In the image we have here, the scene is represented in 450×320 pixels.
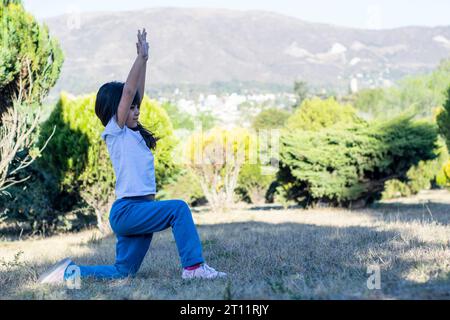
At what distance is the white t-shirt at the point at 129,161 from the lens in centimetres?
462

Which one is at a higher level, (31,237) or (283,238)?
(283,238)

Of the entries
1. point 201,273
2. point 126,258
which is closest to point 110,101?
point 126,258

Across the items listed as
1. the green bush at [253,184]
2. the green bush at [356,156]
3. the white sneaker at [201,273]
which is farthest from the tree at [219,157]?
the white sneaker at [201,273]

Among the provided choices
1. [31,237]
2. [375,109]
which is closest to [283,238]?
[31,237]

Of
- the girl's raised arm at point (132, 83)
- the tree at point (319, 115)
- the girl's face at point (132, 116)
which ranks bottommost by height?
the tree at point (319, 115)

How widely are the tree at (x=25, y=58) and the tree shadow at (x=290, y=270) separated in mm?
3894

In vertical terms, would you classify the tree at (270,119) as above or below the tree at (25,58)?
below

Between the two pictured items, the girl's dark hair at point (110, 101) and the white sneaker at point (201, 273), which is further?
the girl's dark hair at point (110, 101)

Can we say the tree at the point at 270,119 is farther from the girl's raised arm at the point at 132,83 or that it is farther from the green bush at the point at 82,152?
the girl's raised arm at the point at 132,83

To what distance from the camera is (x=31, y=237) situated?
12555 mm

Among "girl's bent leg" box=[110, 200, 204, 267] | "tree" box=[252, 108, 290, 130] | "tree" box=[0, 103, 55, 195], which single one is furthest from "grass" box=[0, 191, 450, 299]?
"tree" box=[252, 108, 290, 130]

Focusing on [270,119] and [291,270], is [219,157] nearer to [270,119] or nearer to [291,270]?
[291,270]
